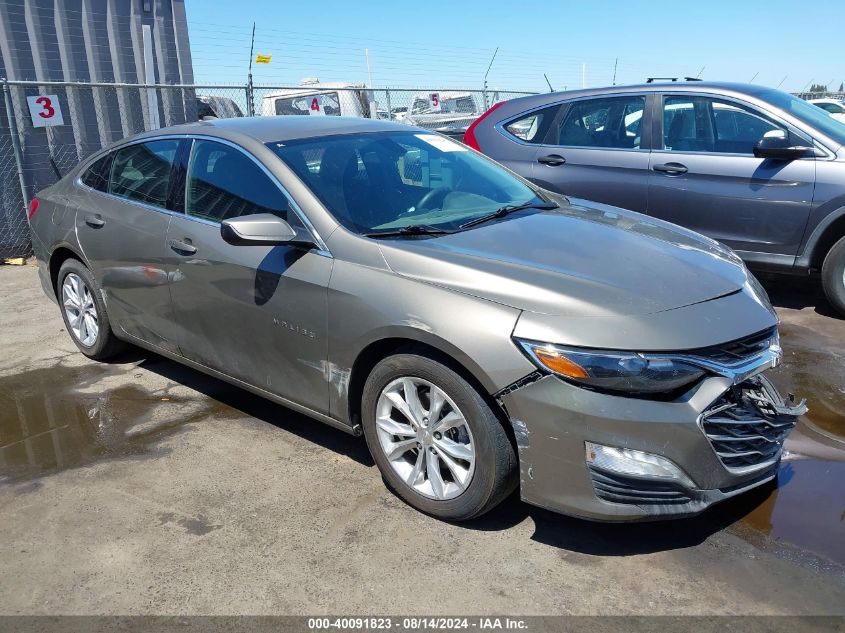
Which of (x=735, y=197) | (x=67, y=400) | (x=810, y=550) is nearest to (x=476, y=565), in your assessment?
(x=810, y=550)

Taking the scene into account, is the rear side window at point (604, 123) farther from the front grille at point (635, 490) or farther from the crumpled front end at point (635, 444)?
the front grille at point (635, 490)

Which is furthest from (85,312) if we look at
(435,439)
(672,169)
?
(672,169)

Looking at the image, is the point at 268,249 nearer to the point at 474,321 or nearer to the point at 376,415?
the point at 376,415

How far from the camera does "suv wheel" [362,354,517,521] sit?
9.52ft

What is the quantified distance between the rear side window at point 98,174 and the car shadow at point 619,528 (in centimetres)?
329

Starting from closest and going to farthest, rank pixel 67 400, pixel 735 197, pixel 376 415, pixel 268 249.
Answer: pixel 376 415 → pixel 268 249 → pixel 67 400 → pixel 735 197

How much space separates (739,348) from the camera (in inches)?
114

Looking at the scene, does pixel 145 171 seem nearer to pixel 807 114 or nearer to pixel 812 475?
pixel 812 475

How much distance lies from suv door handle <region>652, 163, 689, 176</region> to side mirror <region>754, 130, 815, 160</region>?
57cm

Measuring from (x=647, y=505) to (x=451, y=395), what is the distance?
0.82 metres

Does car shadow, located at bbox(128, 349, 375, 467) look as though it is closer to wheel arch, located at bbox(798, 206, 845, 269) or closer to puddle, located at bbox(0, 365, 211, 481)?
puddle, located at bbox(0, 365, 211, 481)

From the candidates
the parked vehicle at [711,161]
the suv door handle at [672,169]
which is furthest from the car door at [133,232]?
the suv door handle at [672,169]

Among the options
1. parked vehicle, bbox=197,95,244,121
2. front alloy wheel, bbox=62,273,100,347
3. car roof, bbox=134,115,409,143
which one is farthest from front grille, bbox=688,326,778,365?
parked vehicle, bbox=197,95,244,121

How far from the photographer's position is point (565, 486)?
279 centimetres
